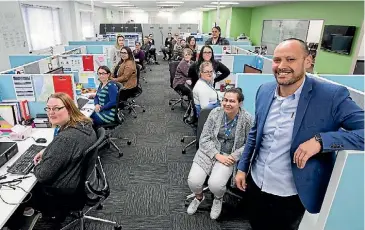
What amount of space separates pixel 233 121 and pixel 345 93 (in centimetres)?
102

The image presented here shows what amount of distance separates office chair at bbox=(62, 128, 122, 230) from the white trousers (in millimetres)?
692

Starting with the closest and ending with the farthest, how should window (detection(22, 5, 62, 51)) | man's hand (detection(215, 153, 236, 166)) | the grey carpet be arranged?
man's hand (detection(215, 153, 236, 166)) → the grey carpet → window (detection(22, 5, 62, 51))

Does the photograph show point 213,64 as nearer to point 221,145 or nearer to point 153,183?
point 221,145

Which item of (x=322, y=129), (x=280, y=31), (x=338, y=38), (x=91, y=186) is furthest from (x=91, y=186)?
(x=280, y=31)

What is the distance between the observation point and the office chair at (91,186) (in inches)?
62.5

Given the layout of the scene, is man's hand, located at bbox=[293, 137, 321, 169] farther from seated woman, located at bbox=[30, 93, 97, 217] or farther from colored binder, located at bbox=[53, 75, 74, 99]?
colored binder, located at bbox=[53, 75, 74, 99]

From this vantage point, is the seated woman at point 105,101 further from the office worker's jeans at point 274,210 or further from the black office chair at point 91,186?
the office worker's jeans at point 274,210

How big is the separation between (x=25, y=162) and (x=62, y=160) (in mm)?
433

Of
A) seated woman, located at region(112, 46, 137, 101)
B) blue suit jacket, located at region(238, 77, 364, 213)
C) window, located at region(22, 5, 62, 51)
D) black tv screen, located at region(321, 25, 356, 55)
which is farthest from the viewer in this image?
window, located at region(22, 5, 62, 51)

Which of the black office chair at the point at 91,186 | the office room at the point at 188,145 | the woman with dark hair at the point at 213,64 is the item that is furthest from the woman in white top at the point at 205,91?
the black office chair at the point at 91,186

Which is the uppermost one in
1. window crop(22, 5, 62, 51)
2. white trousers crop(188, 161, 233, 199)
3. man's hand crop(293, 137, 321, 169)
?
window crop(22, 5, 62, 51)

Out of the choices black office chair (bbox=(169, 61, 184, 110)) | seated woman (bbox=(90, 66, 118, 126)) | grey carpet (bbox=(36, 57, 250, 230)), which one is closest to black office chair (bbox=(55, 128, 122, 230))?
grey carpet (bbox=(36, 57, 250, 230))

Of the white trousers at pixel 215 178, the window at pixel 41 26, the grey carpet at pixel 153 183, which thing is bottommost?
the grey carpet at pixel 153 183

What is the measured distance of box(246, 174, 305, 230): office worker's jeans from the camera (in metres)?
1.26
